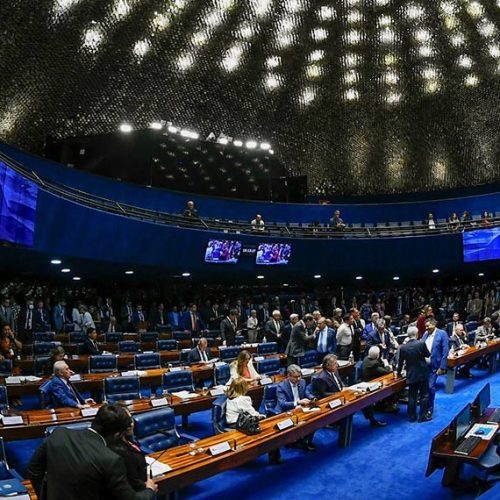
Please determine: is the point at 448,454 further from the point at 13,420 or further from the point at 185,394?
the point at 13,420

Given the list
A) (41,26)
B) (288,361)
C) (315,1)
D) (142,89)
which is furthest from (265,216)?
(288,361)

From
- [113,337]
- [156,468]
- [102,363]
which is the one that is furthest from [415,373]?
[113,337]

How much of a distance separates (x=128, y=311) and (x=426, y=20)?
667 inches

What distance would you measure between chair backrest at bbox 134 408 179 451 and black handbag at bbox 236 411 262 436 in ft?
2.21

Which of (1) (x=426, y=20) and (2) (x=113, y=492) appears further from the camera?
(1) (x=426, y=20)

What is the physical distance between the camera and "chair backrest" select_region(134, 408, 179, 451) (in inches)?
189

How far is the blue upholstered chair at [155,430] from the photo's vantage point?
4793mm

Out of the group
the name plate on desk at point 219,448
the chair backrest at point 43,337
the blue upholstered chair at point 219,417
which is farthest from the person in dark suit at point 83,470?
the chair backrest at point 43,337

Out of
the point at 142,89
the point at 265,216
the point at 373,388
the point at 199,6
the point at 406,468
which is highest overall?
the point at 199,6

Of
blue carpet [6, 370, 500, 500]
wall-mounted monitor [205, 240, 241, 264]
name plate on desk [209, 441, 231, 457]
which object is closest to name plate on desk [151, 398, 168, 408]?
blue carpet [6, 370, 500, 500]

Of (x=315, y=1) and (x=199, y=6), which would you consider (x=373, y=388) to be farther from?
(x=315, y=1)

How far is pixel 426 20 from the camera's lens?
69.3 ft

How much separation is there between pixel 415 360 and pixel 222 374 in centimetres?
288

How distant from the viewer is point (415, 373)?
7.27m
